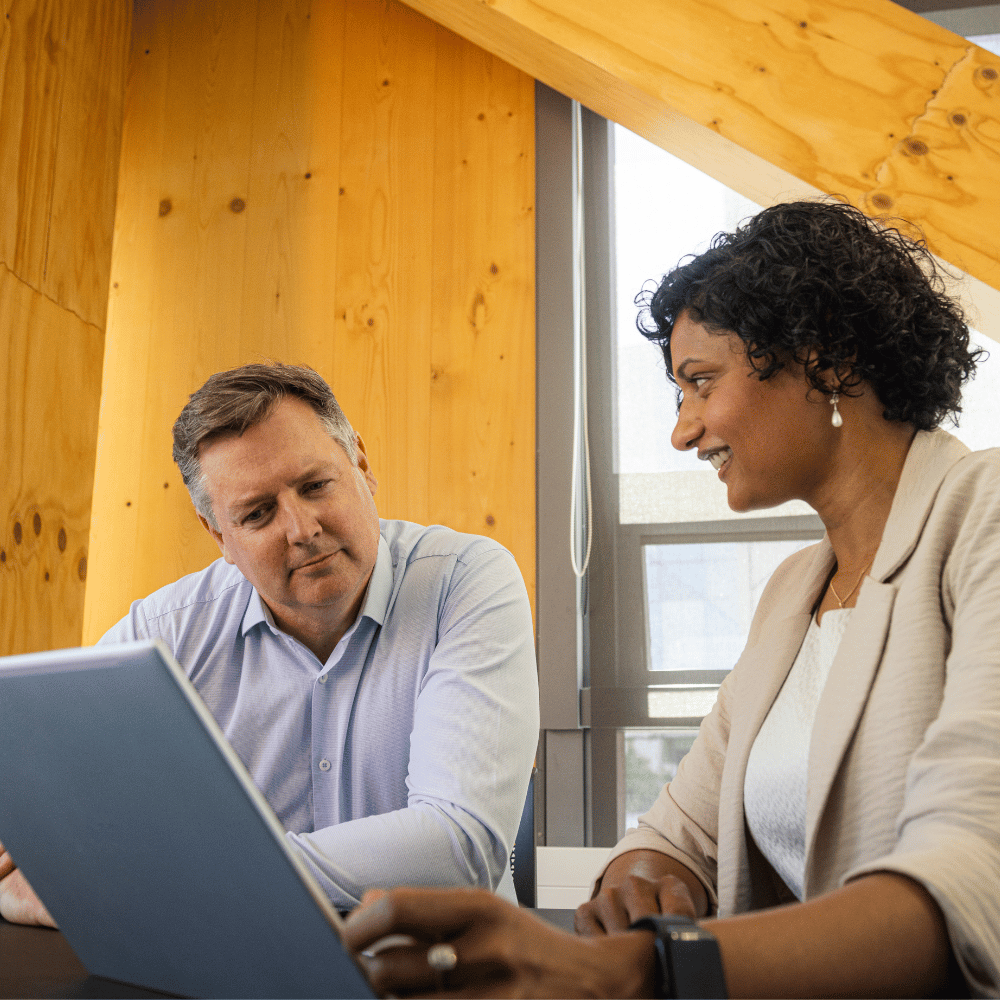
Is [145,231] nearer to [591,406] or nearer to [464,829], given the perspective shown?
[591,406]

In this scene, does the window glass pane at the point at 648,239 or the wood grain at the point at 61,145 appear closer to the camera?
the wood grain at the point at 61,145

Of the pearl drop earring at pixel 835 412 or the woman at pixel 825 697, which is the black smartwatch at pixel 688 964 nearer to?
the woman at pixel 825 697

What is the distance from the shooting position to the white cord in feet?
7.97

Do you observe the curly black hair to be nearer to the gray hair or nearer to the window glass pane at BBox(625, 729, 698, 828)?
the gray hair

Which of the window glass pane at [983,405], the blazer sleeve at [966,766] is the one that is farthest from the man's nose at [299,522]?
the window glass pane at [983,405]

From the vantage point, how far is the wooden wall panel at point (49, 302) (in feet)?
6.75

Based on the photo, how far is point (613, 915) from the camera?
938 millimetres

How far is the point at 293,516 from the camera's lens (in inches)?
55.3

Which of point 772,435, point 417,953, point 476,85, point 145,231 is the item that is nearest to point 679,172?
point 476,85

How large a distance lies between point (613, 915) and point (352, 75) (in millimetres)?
2522

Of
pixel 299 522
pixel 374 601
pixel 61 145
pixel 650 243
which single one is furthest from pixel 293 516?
pixel 650 243

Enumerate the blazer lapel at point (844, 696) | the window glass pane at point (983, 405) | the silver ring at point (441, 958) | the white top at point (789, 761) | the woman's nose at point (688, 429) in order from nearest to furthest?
the silver ring at point (441, 958) < the blazer lapel at point (844, 696) < the white top at point (789, 761) < the woman's nose at point (688, 429) < the window glass pane at point (983, 405)

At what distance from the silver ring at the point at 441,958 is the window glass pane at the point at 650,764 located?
6.24 feet

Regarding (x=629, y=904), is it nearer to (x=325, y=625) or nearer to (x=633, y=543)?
(x=325, y=625)
